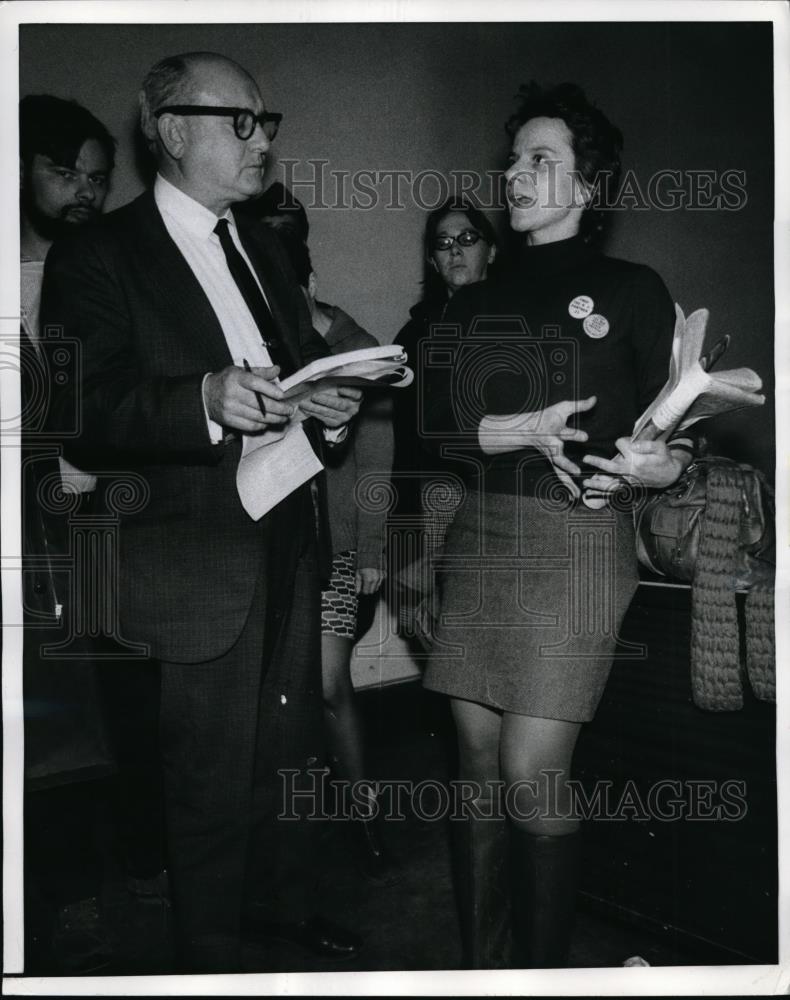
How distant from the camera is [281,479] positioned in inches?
88.7

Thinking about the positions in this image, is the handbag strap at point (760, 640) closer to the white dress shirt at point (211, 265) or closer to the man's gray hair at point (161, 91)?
the white dress shirt at point (211, 265)

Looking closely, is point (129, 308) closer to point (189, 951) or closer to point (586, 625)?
point (586, 625)

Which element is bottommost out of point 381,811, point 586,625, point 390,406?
point 381,811

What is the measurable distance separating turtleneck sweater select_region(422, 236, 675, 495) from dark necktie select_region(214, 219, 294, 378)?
33cm

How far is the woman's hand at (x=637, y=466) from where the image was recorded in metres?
2.27

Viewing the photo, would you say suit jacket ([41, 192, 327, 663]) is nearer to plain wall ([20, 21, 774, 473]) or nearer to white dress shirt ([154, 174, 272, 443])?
white dress shirt ([154, 174, 272, 443])

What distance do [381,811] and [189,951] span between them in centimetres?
52

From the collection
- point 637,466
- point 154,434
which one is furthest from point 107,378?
point 637,466

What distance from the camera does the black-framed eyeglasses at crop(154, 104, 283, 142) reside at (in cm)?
224

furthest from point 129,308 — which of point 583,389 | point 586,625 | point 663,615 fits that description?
point 663,615

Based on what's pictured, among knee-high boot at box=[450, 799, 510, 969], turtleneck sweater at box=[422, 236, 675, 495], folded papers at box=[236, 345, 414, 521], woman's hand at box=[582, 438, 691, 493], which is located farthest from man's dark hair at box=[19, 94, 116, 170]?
knee-high boot at box=[450, 799, 510, 969]

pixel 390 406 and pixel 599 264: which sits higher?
pixel 599 264

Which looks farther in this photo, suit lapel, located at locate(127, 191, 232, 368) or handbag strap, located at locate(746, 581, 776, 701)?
handbag strap, located at locate(746, 581, 776, 701)

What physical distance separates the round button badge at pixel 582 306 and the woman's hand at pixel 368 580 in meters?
0.73
